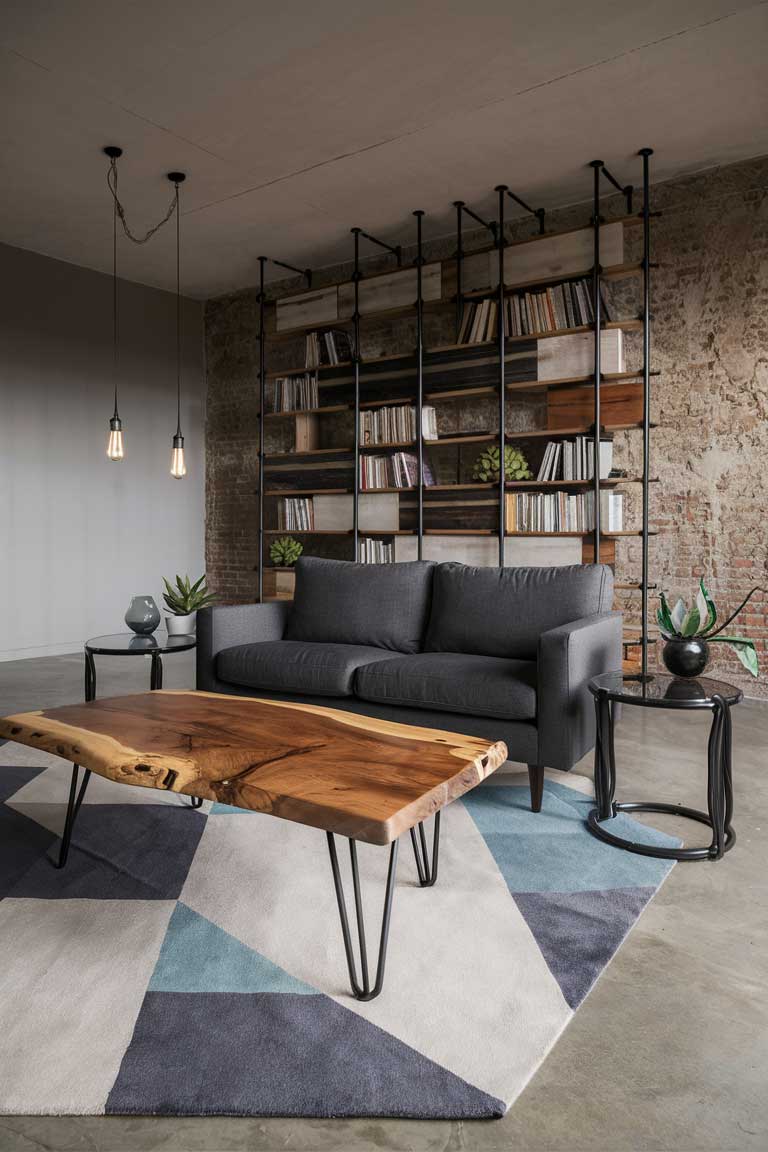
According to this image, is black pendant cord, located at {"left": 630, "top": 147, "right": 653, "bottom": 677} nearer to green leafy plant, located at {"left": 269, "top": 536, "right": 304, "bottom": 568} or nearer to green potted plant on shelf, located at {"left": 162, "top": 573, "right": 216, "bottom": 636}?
green potted plant on shelf, located at {"left": 162, "top": 573, "right": 216, "bottom": 636}

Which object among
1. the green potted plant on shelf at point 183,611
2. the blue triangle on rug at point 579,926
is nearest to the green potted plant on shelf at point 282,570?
the green potted plant on shelf at point 183,611

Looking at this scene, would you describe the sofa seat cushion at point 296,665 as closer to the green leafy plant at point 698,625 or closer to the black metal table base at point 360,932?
the green leafy plant at point 698,625

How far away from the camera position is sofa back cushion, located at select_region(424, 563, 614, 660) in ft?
10.8

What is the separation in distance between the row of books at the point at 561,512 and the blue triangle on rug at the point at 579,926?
10.2 feet

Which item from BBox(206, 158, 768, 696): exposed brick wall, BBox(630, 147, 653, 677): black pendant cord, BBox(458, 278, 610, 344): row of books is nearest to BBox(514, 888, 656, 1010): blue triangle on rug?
BBox(630, 147, 653, 677): black pendant cord

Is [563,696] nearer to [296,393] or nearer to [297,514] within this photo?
[297,514]

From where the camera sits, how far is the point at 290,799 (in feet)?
5.20

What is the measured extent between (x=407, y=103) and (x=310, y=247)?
2.30 m

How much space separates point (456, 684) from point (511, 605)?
→ 0.60m

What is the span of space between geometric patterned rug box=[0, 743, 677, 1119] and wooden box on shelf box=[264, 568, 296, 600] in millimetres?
3531

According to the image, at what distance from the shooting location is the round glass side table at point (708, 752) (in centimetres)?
237

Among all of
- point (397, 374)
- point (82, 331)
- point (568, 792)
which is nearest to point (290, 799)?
point (568, 792)

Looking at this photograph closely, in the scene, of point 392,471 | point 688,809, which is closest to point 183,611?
point 392,471

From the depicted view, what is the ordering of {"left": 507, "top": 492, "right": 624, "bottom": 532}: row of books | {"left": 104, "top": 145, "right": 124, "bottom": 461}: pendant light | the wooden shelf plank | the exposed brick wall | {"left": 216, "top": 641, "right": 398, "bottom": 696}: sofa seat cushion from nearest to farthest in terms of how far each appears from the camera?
{"left": 216, "top": 641, "right": 398, "bottom": 696}: sofa seat cushion
{"left": 104, "top": 145, "right": 124, "bottom": 461}: pendant light
the exposed brick wall
{"left": 507, "top": 492, "right": 624, "bottom": 532}: row of books
the wooden shelf plank
